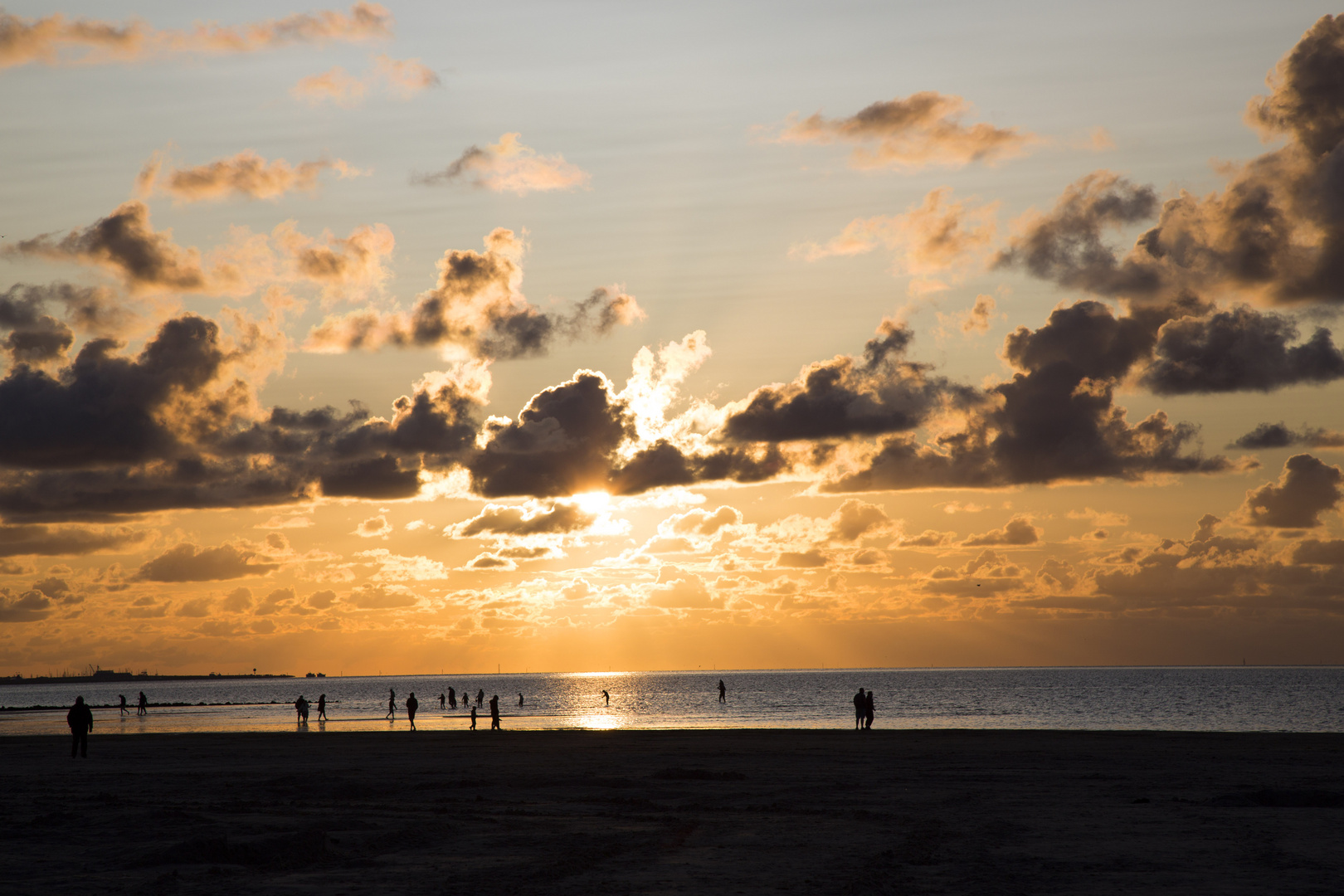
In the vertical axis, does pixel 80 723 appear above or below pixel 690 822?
above

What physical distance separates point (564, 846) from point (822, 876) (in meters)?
4.70

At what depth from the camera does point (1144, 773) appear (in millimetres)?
29344

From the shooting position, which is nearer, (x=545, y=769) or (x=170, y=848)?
(x=170, y=848)

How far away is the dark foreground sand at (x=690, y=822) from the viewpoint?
15352mm

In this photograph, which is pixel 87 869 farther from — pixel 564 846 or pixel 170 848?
pixel 564 846

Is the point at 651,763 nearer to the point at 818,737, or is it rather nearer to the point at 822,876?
the point at 818,737

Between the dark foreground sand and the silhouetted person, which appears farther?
the silhouetted person

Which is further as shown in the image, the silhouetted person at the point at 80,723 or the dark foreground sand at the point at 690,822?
the silhouetted person at the point at 80,723

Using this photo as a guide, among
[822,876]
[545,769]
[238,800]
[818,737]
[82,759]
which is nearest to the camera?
[822,876]

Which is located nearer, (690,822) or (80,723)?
(690,822)

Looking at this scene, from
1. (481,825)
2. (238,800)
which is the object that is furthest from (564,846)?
(238,800)

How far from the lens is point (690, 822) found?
2108cm

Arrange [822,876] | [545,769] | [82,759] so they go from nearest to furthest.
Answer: [822,876] → [545,769] → [82,759]

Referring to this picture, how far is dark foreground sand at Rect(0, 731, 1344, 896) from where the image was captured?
50.4ft
